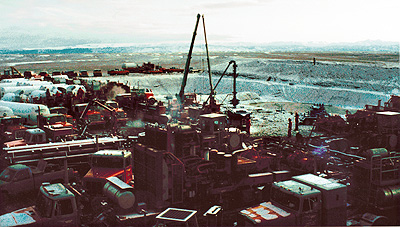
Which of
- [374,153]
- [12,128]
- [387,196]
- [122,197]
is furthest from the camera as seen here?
[12,128]

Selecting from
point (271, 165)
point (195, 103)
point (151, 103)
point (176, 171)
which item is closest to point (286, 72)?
point (195, 103)

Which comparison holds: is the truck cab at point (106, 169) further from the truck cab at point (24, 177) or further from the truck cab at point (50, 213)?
the truck cab at point (50, 213)

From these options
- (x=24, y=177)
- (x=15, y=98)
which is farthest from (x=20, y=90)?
(x=24, y=177)

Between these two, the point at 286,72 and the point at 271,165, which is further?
the point at 286,72

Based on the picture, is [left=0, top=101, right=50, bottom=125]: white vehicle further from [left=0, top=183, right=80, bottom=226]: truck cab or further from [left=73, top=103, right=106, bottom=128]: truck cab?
[left=0, top=183, right=80, bottom=226]: truck cab

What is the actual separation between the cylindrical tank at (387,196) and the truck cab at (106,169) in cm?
1026

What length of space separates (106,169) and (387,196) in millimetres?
11580

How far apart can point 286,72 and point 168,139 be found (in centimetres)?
6739

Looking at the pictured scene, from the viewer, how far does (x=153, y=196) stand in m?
13.5

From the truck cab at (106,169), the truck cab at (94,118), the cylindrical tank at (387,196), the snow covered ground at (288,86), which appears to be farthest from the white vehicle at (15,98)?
the cylindrical tank at (387,196)

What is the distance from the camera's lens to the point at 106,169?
16266 mm

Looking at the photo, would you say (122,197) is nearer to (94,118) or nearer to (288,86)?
(94,118)

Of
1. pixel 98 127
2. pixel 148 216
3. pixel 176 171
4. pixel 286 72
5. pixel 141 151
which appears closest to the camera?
pixel 148 216

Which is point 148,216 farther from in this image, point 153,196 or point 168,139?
point 168,139
